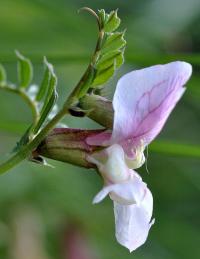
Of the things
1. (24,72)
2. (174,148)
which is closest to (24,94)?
(24,72)

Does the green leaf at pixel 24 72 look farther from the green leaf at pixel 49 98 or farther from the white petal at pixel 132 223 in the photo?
the white petal at pixel 132 223

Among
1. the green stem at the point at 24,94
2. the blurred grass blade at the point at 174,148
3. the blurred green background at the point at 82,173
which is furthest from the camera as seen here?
the blurred green background at the point at 82,173

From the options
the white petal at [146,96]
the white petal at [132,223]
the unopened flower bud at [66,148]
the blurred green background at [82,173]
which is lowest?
the blurred green background at [82,173]

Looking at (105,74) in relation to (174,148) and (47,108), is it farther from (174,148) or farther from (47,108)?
(174,148)

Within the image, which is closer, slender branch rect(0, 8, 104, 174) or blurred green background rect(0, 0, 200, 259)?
slender branch rect(0, 8, 104, 174)

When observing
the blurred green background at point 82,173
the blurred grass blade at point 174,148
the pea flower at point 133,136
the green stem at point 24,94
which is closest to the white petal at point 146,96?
the pea flower at point 133,136

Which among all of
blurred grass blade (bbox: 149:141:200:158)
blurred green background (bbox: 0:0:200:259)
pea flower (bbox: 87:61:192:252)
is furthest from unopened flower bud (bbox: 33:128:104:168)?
blurred green background (bbox: 0:0:200:259)

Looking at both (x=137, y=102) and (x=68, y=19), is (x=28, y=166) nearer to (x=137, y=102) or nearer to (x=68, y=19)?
(x=68, y=19)

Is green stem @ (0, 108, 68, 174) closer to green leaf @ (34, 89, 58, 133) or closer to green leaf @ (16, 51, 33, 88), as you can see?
green leaf @ (34, 89, 58, 133)
